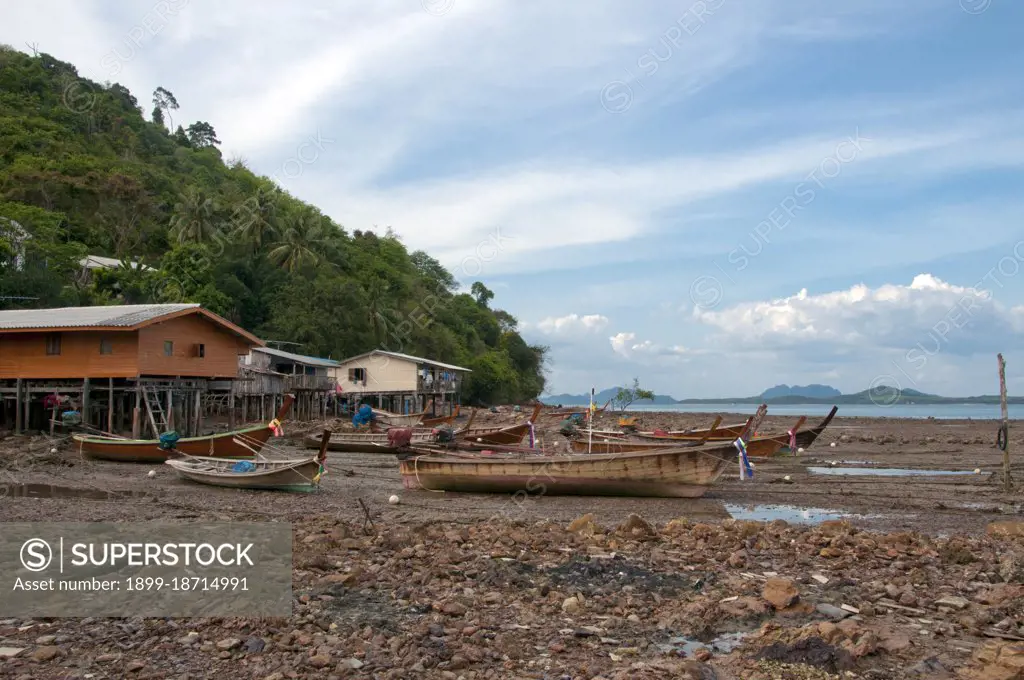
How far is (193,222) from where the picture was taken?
58562 mm

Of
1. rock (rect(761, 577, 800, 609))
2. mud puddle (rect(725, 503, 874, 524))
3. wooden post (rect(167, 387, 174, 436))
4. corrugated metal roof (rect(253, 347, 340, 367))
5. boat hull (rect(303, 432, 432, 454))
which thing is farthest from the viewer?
corrugated metal roof (rect(253, 347, 340, 367))

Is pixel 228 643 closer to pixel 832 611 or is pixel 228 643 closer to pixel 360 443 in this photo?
pixel 832 611

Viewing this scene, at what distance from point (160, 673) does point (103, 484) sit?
1590 cm

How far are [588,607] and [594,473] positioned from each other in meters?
10.2

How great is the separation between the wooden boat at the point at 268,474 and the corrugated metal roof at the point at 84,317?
9.84 metres

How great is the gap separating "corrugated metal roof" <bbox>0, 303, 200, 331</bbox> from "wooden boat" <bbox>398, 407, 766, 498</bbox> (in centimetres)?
1401

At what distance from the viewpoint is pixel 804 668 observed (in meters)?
6.44

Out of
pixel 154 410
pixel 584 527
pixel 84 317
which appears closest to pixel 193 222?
pixel 154 410

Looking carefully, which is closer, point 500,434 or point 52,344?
point 500,434

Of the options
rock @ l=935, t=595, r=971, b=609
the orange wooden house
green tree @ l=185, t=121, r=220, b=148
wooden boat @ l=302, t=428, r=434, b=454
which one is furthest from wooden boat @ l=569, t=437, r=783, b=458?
green tree @ l=185, t=121, r=220, b=148

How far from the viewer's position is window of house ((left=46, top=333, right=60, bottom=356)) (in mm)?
28969

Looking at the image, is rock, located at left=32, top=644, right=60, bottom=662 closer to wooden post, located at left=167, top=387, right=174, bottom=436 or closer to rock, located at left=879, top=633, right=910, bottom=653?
rock, located at left=879, top=633, right=910, bottom=653

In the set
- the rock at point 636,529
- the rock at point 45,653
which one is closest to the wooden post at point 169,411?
the rock at point 636,529

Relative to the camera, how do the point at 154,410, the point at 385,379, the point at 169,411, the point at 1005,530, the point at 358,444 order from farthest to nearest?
the point at 385,379 < the point at 154,410 < the point at 358,444 < the point at 169,411 < the point at 1005,530
